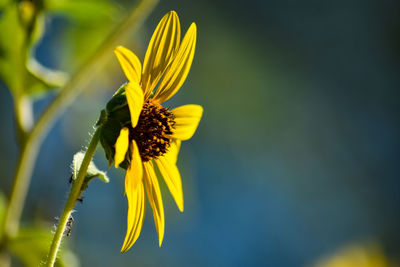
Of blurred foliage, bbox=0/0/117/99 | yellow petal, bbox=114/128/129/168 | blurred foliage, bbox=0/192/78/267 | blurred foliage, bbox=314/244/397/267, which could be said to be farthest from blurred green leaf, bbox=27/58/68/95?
blurred foliage, bbox=314/244/397/267

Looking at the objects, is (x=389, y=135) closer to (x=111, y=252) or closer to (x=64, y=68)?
(x=111, y=252)

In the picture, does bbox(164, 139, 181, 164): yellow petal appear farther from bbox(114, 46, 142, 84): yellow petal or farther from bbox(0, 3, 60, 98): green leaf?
bbox(0, 3, 60, 98): green leaf

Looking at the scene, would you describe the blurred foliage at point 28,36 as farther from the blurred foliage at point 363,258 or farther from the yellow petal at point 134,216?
the blurred foliage at point 363,258

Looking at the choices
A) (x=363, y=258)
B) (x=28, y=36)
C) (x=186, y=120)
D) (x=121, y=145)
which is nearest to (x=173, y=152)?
(x=186, y=120)

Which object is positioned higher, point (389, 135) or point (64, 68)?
point (389, 135)

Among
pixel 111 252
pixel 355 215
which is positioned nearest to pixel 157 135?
pixel 111 252

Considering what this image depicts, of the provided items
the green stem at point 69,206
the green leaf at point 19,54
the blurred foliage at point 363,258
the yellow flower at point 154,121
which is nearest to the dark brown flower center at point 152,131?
the yellow flower at point 154,121

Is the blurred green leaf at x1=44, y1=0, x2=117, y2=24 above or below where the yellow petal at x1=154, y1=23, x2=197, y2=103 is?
above
